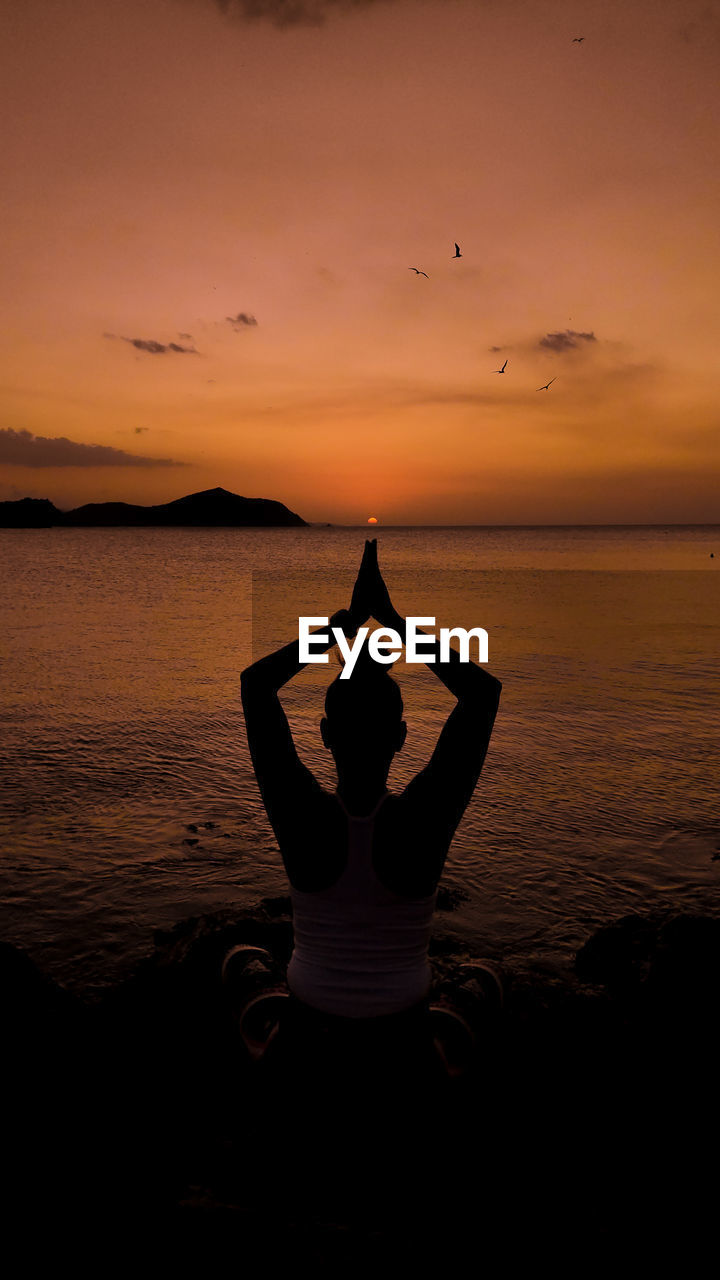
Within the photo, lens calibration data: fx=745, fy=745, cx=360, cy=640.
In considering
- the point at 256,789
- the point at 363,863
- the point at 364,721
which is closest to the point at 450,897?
the point at 256,789

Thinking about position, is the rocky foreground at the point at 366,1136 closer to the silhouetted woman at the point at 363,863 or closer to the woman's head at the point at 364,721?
the silhouetted woman at the point at 363,863

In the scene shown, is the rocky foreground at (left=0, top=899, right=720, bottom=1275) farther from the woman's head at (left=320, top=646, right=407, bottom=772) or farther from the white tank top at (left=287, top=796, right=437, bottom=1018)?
the woman's head at (left=320, top=646, right=407, bottom=772)

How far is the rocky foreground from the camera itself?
8.02 ft

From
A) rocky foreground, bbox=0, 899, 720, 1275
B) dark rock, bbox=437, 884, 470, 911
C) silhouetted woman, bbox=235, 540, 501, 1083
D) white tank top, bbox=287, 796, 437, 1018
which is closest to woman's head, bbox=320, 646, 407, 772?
silhouetted woman, bbox=235, 540, 501, 1083

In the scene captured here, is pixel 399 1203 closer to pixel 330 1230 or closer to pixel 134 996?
pixel 330 1230

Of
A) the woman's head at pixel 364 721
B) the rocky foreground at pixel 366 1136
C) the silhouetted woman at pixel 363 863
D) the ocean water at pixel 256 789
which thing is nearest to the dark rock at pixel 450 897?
the ocean water at pixel 256 789

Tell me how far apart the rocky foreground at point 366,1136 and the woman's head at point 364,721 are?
108 cm

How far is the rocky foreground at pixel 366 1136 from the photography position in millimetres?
2445

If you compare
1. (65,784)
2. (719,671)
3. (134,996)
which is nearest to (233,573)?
(719,671)

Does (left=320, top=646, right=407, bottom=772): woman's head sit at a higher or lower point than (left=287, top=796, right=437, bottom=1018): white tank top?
higher

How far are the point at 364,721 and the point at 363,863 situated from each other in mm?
468

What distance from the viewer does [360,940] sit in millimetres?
2525

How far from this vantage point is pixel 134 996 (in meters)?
4.36

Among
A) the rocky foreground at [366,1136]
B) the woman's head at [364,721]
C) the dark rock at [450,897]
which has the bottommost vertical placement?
the dark rock at [450,897]
